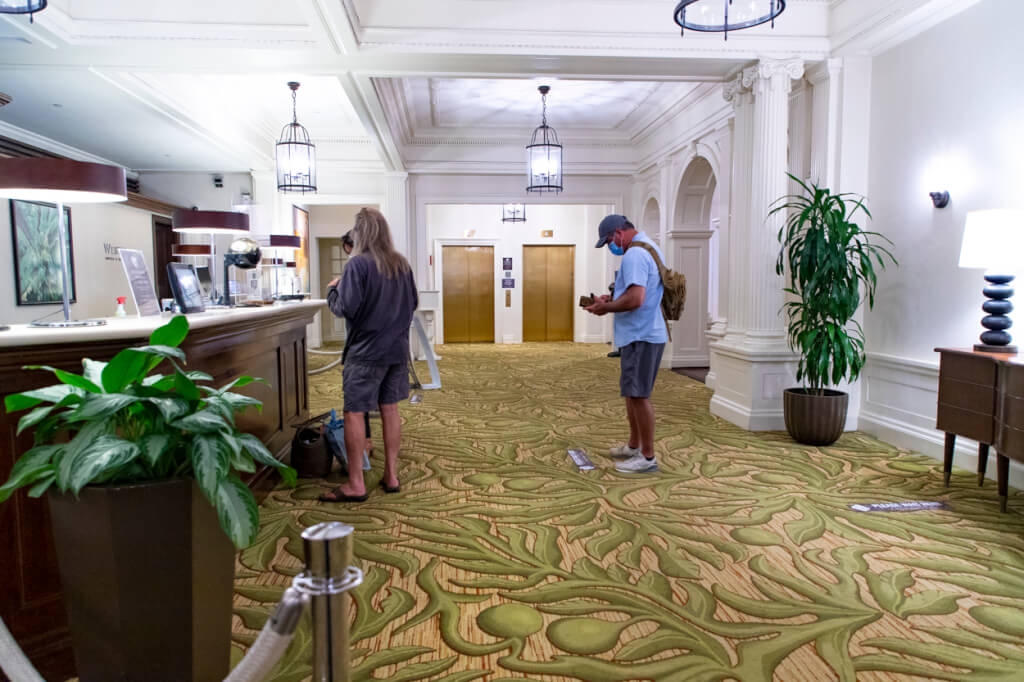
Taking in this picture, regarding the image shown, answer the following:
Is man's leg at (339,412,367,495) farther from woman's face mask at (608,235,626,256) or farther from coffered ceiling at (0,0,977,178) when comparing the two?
coffered ceiling at (0,0,977,178)

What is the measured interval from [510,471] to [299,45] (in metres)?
3.61

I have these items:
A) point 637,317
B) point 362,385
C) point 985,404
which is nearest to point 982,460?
point 985,404

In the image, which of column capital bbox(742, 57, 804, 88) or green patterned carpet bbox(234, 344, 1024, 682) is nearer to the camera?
green patterned carpet bbox(234, 344, 1024, 682)

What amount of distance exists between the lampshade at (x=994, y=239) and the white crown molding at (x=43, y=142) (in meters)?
8.17

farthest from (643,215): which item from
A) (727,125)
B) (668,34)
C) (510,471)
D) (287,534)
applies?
(287,534)

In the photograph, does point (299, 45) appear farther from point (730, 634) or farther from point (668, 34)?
point (730, 634)

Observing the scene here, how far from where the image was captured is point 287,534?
3086mm

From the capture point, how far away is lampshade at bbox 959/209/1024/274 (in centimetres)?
332

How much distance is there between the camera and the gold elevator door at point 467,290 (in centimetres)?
1359

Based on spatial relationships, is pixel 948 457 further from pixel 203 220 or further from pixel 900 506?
pixel 203 220

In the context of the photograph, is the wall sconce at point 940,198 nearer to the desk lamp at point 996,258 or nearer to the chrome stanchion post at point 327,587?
the desk lamp at point 996,258

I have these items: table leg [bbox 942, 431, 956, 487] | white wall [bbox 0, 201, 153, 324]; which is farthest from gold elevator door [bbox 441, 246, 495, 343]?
table leg [bbox 942, 431, 956, 487]

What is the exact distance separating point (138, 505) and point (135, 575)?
177 mm

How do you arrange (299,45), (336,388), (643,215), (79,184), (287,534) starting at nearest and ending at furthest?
(79,184)
(287,534)
(299,45)
(336,388)
(643,215)
